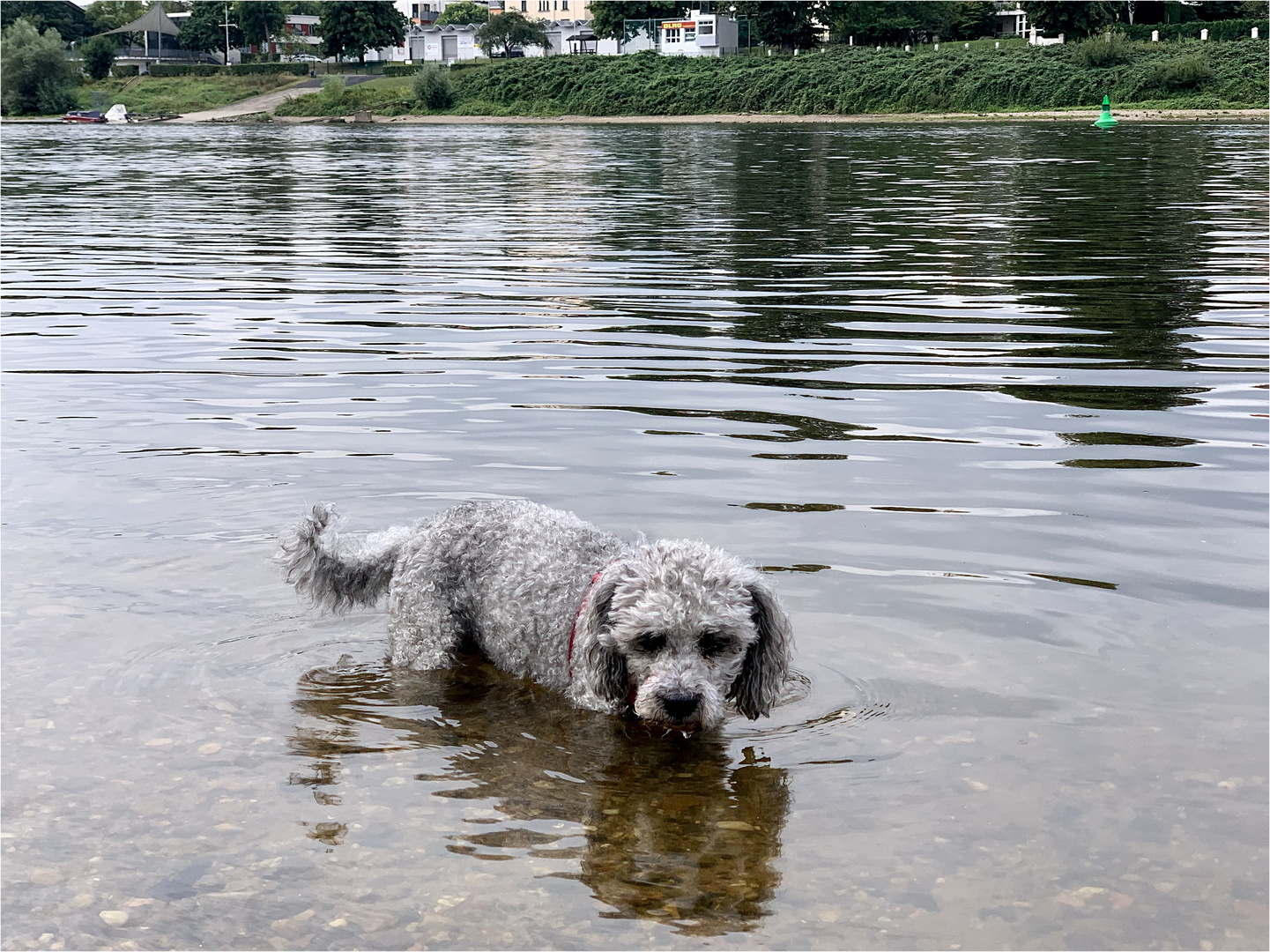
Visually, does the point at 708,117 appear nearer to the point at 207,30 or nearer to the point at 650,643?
the point at 207,30

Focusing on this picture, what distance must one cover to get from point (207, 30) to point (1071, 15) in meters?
96.3

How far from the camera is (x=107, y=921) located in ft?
14.1

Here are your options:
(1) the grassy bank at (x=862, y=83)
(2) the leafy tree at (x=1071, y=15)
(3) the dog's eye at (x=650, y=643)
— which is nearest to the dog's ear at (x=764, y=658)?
(3) the dog's eye at (x=650, y=643)

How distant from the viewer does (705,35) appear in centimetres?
10712

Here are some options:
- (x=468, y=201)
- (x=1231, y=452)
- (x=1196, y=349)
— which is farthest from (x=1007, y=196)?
(x=1231, y=452)

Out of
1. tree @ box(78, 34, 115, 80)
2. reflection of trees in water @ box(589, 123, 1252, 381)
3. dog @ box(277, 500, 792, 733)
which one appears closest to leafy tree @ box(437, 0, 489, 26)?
tree @ box(78, 34, 115, 80)

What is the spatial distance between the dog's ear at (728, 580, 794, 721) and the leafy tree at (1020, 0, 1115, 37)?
279 ft

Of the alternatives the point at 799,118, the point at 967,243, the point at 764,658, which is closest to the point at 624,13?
the point at 799,118

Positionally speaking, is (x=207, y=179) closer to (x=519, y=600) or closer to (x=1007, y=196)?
(x=1007, y=196)

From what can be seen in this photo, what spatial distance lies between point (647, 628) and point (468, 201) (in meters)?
27.2

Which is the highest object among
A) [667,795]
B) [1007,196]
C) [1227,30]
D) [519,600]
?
[1227,30]

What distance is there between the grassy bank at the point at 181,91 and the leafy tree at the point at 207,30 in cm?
1981

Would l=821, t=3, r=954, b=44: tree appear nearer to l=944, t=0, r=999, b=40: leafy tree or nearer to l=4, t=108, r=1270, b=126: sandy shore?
l=944, t=0, r=999, b=40: leafy tree

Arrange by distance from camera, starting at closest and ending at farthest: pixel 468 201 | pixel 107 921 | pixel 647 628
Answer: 1. pixel 107 921
2. pixel 647 628
3. pixel 468 201
